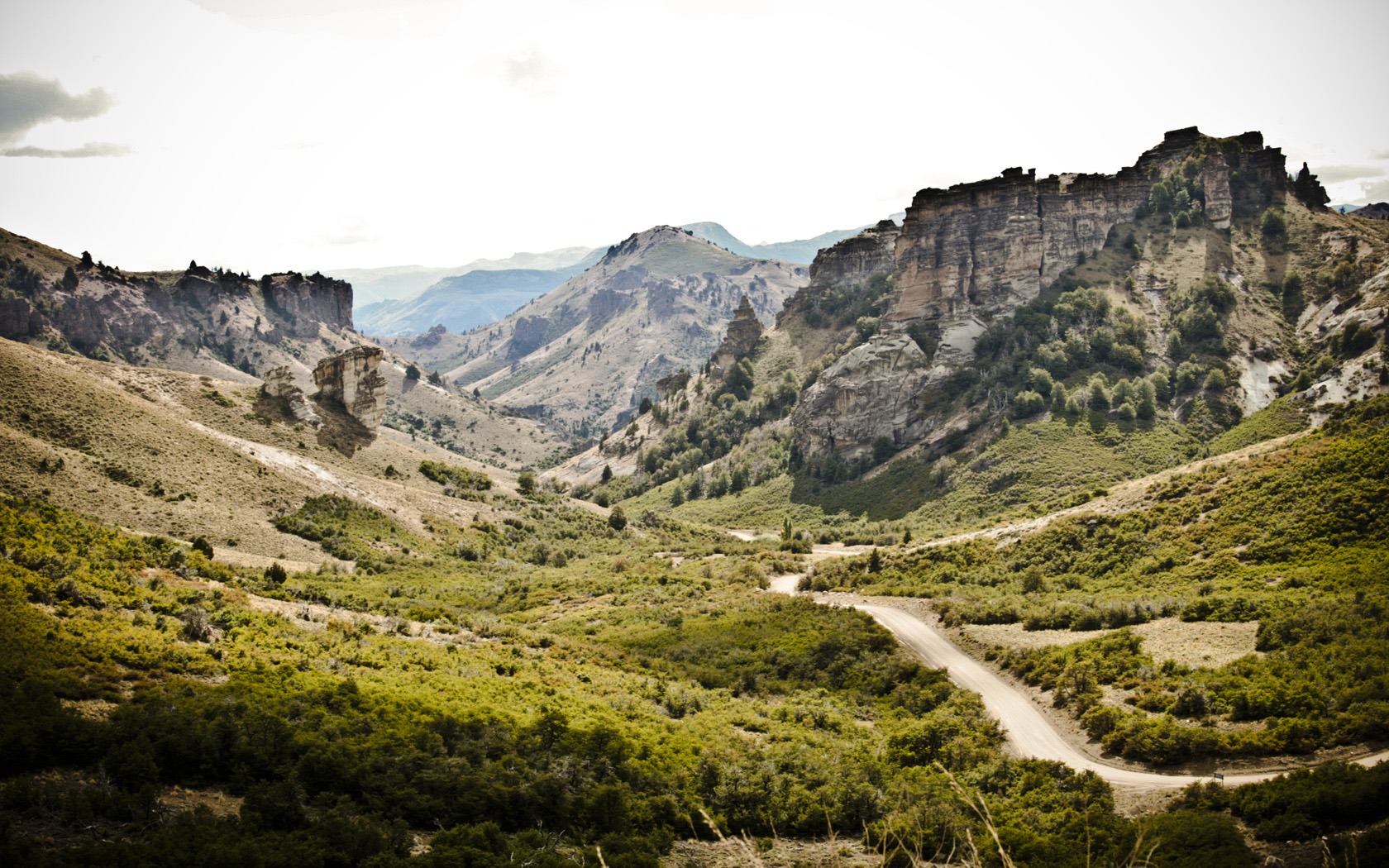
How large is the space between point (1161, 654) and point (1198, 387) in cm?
6591

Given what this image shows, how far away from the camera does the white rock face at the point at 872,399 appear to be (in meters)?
104

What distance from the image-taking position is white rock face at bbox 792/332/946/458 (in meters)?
104

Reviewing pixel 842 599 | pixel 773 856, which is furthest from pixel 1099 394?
pixel 773 856

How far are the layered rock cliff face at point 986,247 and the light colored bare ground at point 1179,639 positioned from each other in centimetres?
6596

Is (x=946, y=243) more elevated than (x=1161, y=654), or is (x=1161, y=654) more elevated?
(x=946, y=243)

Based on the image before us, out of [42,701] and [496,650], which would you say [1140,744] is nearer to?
[496,650]

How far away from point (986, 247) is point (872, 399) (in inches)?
987

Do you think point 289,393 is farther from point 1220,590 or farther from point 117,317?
point 117,317

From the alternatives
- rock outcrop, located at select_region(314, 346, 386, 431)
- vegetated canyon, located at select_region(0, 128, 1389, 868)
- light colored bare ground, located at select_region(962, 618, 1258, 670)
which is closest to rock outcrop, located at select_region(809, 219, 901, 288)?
vegetated canyon, located at select_region(0, 128, 1389, 868)

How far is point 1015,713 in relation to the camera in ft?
98.6

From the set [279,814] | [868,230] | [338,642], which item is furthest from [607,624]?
[868,230]

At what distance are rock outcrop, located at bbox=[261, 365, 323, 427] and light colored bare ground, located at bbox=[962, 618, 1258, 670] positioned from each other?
6298 centimetres

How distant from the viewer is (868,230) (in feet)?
528

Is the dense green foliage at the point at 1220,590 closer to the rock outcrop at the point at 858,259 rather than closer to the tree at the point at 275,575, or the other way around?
the tree at the point at 275,575
